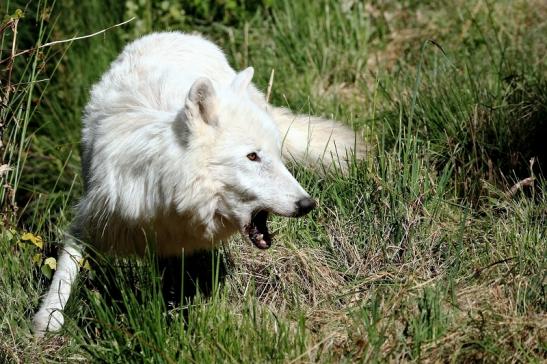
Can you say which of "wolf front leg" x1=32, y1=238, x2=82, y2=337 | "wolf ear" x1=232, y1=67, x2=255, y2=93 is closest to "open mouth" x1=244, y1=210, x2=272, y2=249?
"wolf ear" x1=232, y1=67, x2=255, y2=93

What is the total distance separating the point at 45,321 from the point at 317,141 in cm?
200

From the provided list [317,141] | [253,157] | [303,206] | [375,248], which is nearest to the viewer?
[303,206]

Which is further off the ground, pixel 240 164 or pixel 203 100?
pixel 203 100

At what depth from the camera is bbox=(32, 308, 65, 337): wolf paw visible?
4.36m

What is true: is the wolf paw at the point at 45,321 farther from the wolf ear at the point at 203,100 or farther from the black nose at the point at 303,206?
the black nose at the point at 303,206

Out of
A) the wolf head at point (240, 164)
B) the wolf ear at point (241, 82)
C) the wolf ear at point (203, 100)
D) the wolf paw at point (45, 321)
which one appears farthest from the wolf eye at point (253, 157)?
the wolf paw at point (45, 321)

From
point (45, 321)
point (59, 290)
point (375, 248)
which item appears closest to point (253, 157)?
point (375, 248)

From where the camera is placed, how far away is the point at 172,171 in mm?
3992

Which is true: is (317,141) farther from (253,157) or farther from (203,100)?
(203,100)

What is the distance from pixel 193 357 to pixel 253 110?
1217mm

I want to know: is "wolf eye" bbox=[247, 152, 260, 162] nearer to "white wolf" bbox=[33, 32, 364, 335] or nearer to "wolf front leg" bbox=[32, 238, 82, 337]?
"white wolf" bbox=[33, 32, 364, 335]

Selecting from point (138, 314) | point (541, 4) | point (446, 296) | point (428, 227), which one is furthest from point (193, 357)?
point (541, 4)

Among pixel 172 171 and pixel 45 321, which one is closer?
pixel 172 171

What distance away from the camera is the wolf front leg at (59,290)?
4391 mm
